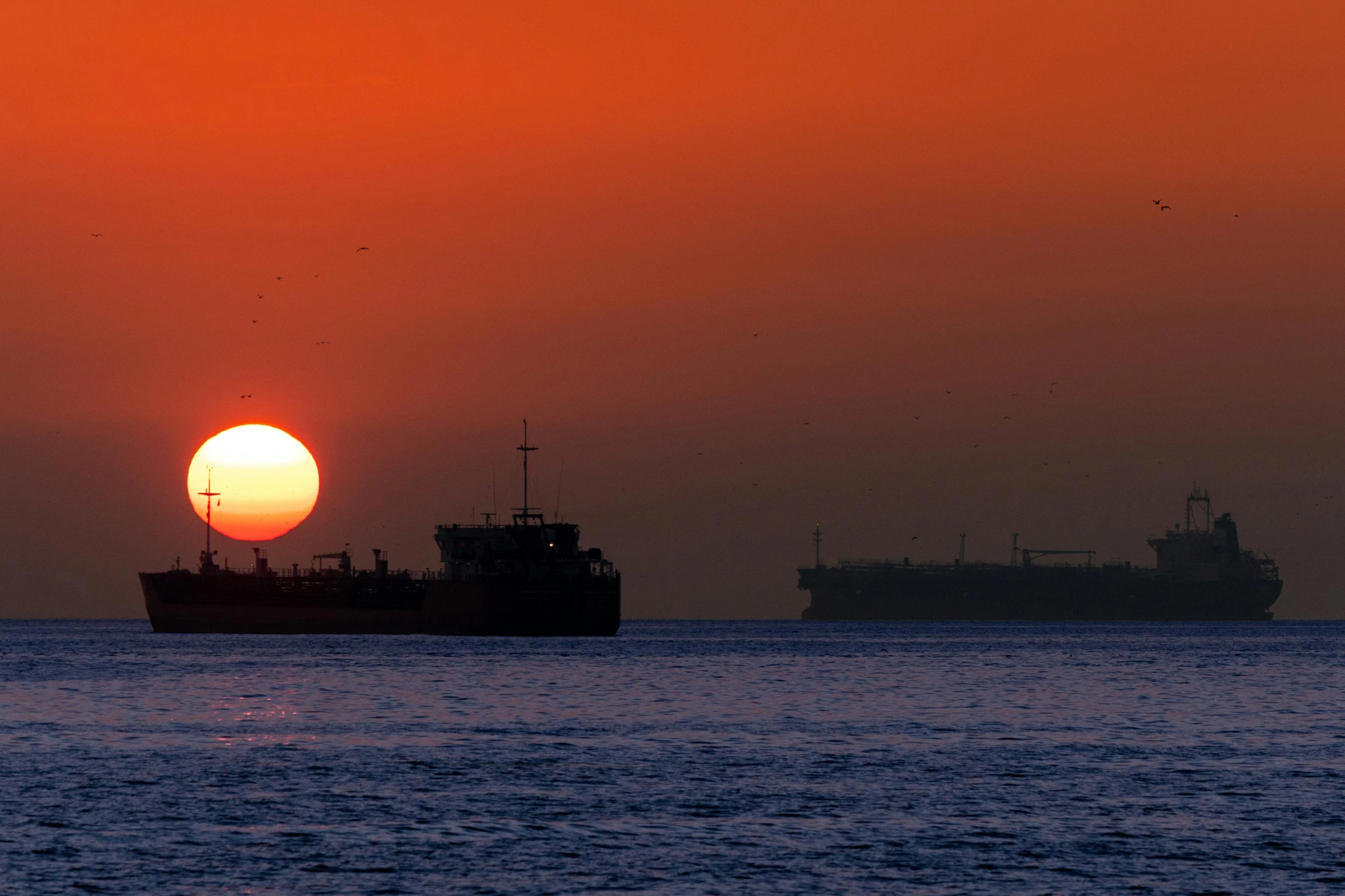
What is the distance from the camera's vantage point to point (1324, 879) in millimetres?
25531

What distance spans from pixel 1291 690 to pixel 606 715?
38586 millimetres

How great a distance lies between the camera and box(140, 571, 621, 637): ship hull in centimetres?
14300

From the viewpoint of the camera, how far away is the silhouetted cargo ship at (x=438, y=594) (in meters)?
143

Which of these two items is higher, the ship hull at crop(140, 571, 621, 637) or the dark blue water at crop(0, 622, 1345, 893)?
the ship hull at crop(140, 571, 621, 637)

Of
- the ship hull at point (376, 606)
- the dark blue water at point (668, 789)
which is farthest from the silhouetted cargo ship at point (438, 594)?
the dark blue water at point (668, 789)

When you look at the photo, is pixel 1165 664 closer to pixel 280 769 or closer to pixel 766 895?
pixel 280 769

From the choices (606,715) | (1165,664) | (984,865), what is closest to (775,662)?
(1165,664)

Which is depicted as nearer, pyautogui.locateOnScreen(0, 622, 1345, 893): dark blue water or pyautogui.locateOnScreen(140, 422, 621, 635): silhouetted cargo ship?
pyautogui.locateOnScreen(0, 622, 1345, 893): dark blue water

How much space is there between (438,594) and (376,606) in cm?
1092

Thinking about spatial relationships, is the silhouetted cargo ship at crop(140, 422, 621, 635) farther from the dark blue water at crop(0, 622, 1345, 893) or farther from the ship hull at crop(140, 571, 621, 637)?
the dark blue water at crop(0, 622, 1345, 893)

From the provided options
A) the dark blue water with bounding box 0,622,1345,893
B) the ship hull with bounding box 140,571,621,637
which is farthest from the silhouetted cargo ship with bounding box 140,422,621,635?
the dark blue water with bounding box 0,622,1345,893

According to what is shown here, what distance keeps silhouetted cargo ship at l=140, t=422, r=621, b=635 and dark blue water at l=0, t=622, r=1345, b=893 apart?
6234 cm

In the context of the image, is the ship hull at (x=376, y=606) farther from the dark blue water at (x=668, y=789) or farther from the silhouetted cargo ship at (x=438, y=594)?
the dark blue water at (x=668, y=789)

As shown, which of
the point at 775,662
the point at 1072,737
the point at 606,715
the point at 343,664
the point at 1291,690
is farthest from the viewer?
the point at 775,662
